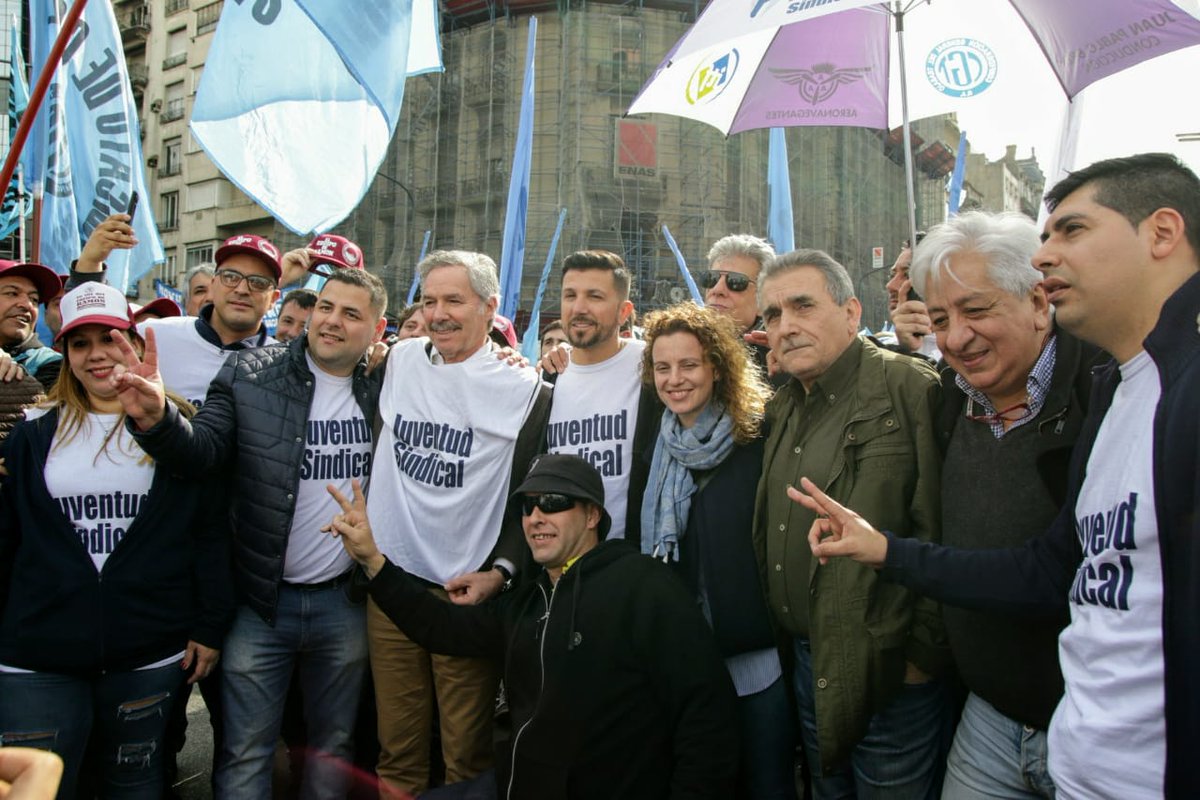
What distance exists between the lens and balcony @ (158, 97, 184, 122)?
102 ft

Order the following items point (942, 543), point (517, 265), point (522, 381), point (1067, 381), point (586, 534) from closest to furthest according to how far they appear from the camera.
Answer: point (1067, 381) < point (942, 543) < point (586, 534) < point (522, 381) < point (517, 265)

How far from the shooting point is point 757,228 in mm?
25766

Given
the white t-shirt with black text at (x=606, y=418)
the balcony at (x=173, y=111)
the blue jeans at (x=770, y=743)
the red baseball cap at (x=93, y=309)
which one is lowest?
the blue jeans at (x=770, y=743)

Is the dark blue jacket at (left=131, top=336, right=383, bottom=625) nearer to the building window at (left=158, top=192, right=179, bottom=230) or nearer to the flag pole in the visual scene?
the flag pole

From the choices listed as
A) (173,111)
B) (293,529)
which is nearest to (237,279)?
(293,529)

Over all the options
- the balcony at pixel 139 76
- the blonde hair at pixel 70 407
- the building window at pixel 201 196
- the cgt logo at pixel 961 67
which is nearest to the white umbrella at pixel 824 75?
the cgt logo at pixel 961 67

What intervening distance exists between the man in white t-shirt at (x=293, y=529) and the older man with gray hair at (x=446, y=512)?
6.3 inches

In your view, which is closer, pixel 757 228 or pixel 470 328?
pixel 470 328

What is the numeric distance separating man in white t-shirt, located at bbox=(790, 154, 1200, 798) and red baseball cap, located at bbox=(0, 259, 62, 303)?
4.17 m

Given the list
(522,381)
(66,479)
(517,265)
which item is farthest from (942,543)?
(517,265)

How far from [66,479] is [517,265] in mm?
5001

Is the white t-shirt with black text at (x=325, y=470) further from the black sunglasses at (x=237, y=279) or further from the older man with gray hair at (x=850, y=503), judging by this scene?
the older man with gray hair at (x=850, y=503)

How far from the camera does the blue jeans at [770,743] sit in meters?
2.67

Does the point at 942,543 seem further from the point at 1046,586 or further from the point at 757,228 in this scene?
the point at 757,228
